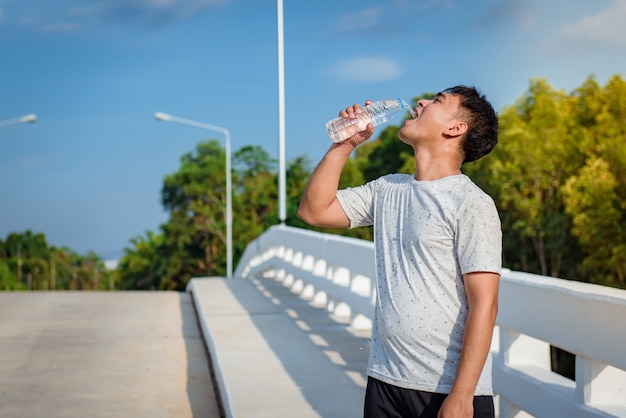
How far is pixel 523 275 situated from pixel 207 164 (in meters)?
72.5

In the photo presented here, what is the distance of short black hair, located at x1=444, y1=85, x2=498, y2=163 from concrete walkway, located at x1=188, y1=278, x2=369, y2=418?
2.82 m

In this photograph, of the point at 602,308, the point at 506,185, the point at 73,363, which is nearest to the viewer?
the point at 602,308

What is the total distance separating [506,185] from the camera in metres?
46.5

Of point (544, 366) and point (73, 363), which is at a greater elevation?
point (544, 366)

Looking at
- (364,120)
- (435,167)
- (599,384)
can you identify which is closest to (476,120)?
(435,167)

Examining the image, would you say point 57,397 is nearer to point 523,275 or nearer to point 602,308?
point 523,275

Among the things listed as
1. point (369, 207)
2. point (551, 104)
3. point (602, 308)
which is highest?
point (551, 104)

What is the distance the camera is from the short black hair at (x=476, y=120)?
10.7ft

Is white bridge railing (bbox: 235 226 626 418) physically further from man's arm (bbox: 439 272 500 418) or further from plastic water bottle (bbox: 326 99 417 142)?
plastic water bottle (bbox: 326 99 417 142)

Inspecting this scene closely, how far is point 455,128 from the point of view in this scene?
127 inches

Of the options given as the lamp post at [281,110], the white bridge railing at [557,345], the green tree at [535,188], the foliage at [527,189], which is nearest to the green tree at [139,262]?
the foliage at [527,189]

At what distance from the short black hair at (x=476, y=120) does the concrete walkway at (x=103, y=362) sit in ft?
13.0

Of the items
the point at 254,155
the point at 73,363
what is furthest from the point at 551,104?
the point at 73,363

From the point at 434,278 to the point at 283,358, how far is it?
464 cm
